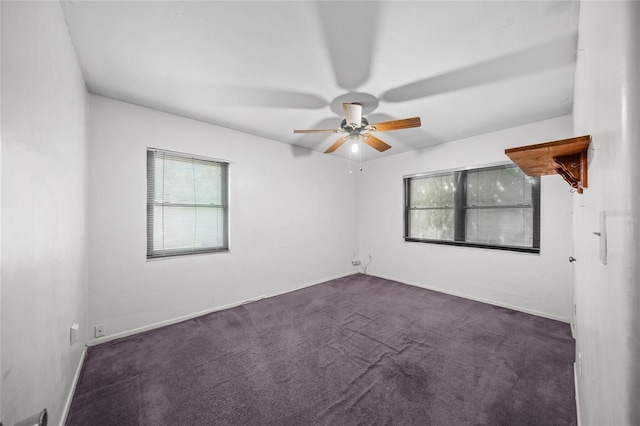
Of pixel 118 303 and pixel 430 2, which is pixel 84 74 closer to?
pixel 118 303

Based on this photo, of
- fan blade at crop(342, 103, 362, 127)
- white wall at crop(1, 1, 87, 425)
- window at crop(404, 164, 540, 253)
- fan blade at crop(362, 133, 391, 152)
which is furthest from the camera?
window at crop(404, 164, 540, 253)

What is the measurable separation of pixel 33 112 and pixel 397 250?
4579mm

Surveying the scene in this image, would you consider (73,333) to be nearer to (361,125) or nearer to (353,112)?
(353,112)

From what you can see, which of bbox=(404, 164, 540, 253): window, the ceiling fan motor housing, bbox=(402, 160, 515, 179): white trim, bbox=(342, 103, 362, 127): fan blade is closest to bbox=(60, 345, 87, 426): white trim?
bbox=(342, 103, 362, 127): fan blade

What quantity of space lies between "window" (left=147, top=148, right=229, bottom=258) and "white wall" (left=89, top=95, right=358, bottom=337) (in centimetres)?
11

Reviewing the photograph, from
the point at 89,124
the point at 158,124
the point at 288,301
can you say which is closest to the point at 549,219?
the point at 288,301

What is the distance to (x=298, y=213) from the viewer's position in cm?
414

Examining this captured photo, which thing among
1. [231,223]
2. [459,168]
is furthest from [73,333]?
[459,168]

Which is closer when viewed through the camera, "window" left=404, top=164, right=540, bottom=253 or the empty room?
Answer: the empty room

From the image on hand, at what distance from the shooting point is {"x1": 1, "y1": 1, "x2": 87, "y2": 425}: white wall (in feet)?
2.88

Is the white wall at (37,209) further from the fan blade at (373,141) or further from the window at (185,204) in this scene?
the fan blade at (373,141)

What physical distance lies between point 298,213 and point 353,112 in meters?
2.26

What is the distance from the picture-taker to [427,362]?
80.7 inches

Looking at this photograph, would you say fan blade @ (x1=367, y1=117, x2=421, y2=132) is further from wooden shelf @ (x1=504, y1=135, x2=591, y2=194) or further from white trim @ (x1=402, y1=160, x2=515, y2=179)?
white trim @ (x1=402, y1=160, x2=515, y2=179)
